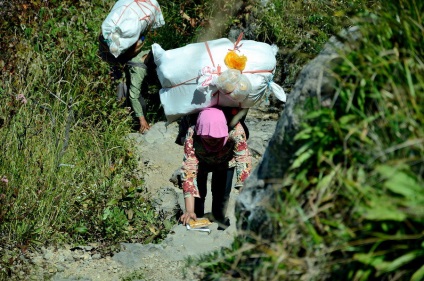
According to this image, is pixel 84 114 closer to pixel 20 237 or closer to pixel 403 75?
pixel 20 237

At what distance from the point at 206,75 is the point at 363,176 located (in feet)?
10.3

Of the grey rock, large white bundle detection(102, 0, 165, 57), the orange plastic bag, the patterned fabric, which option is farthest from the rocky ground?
large white bundle detection(102, 0, 165, 57)

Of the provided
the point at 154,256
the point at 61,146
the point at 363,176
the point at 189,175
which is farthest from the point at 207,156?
the point at 363,176

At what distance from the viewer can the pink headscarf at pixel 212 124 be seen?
538 centimetres

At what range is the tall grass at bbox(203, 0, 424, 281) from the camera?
93.3 inches

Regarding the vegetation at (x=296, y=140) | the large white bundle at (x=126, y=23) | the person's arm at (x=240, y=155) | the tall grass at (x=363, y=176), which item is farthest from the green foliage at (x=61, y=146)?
the tall grass at (x=363, y=176)

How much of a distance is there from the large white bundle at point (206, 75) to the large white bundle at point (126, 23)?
203 centimetres

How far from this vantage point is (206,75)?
553 centimetres

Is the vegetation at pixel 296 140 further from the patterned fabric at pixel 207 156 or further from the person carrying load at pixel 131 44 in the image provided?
the patterned fabric at pixel 207 156

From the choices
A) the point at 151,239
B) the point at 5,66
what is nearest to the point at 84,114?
the point at 5,66

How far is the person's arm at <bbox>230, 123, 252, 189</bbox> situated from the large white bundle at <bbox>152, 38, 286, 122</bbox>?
0.21m

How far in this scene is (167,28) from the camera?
909 centimetres

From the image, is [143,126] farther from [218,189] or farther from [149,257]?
[149,257]

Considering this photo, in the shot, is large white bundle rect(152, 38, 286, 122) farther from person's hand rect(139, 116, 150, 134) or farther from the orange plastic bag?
person's hand rect(139, 116, 150, 134)
